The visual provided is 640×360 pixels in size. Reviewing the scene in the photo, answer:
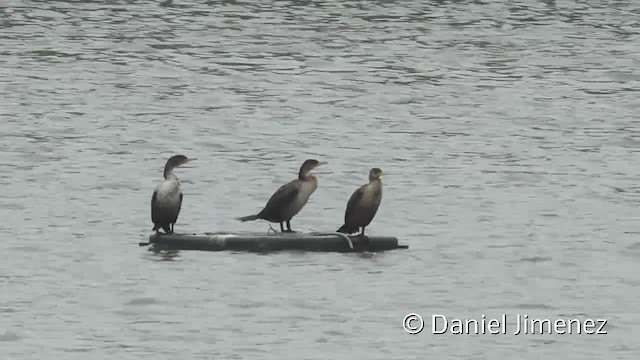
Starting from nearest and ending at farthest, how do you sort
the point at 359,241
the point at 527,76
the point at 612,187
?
the point at 359,241
the point at 612,187
the point at 527,76

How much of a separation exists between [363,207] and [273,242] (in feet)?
4.36

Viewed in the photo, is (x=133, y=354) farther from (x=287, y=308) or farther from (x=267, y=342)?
(x=287, y=308)

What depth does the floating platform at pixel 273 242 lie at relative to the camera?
2639cm

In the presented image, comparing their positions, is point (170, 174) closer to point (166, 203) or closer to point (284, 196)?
point (166, 203)

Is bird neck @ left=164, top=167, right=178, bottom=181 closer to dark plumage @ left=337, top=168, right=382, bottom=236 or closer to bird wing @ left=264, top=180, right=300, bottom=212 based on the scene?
bird wing @ left=264, top=180, right=300, bottom=212

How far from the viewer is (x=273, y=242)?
26.5 metres

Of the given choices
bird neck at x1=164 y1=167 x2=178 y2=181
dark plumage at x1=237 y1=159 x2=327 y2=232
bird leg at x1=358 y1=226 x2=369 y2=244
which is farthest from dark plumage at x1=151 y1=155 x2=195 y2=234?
bird leg at x1=358 y1=226 x2=369 y2=244

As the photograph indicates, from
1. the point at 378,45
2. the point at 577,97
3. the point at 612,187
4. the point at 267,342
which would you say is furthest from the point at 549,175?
the point at 378,45

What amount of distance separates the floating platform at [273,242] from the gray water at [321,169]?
0.57ft

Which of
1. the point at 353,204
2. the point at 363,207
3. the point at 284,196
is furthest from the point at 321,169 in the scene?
the point at 363,207

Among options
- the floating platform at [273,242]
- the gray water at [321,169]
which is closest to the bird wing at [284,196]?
the floating platform at [273,242]

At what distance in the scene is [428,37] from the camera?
5953 cm

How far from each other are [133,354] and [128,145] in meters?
19.1

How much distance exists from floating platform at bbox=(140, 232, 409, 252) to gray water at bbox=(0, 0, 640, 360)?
173mm
